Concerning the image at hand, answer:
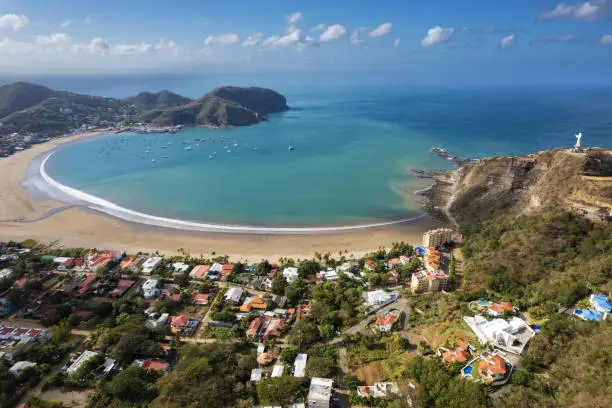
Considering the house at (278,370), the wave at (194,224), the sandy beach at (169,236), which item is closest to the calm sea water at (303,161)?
the wave at (194,224)

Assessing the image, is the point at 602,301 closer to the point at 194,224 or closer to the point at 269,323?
the point at 269,323

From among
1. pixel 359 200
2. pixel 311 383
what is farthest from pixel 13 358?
pixel 359 200

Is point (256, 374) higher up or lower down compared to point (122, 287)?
lower down

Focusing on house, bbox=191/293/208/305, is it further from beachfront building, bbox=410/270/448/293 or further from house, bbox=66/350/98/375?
beachfront building, bbox=410/270/448/293

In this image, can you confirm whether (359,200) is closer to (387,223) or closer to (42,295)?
(387,223)

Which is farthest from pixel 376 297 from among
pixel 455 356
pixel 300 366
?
pixel 300 366
